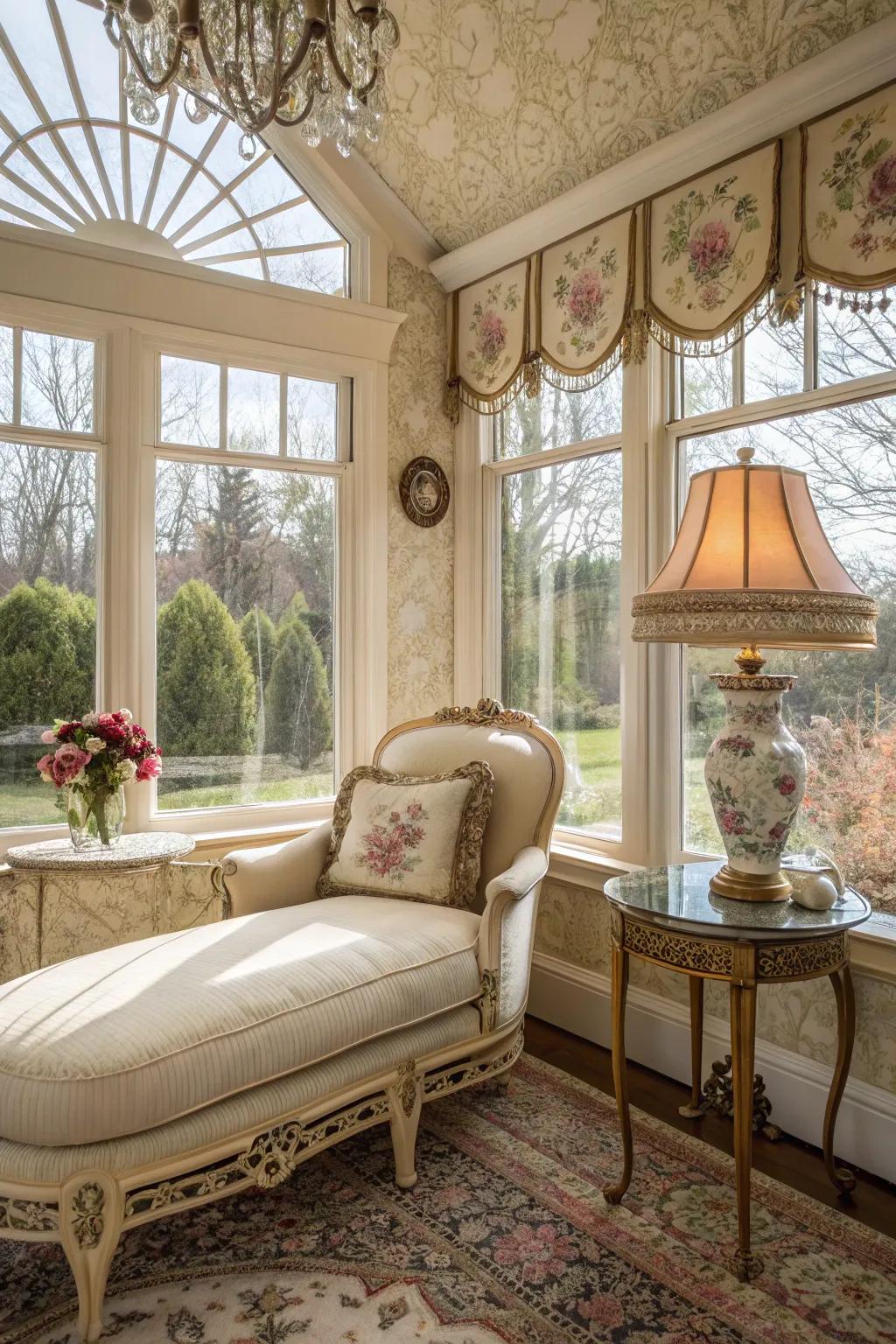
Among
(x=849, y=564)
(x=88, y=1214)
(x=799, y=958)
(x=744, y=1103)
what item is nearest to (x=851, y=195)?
(x=849, y=564)

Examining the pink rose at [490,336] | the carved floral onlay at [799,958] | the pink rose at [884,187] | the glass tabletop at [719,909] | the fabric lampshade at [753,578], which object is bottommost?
the carved floral onlay at [799,958]

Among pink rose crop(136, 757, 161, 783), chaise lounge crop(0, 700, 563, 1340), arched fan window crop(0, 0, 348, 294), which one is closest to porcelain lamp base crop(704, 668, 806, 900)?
chaise lounge crop(0, 700, 563, 1340)

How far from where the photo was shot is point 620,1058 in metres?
2.17

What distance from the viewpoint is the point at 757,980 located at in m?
1.88

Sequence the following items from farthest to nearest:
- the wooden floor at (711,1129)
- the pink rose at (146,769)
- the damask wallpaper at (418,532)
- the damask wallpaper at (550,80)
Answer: the damask wallpaper at (418,532) < the pink rose at (146,769) < the damask wallpaper at (550,80) < the wooden floor at (711,1129)

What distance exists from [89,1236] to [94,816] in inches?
53.7

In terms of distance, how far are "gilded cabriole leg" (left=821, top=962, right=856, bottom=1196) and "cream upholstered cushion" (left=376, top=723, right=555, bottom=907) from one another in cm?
94

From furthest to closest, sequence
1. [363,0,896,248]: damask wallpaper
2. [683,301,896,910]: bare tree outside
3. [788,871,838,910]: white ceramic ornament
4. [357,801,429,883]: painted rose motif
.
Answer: [357,801,429,883]: painted rose motif, [363,0,896,248]: damask wallpaper, [683,301,896,910]: bare tree outside, [788,871,838,910]: white ceramic ornament

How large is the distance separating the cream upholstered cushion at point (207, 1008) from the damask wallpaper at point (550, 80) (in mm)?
2432

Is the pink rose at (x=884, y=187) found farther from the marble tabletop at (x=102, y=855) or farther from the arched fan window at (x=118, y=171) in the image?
the marble tabletop at (x=102, y=855)

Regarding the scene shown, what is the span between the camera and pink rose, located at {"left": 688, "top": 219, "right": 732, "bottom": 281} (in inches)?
104

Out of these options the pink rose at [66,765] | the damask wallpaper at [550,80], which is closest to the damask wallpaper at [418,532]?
the damask wallpaper at [550,80]

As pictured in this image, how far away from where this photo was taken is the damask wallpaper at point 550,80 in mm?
2484

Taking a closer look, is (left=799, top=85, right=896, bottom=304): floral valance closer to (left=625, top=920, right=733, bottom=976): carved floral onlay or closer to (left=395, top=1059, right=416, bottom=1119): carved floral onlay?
(left=625, top=920, right=733, bottom=976): carved floral onlay
